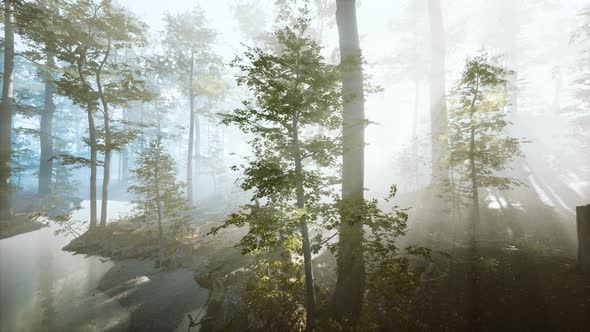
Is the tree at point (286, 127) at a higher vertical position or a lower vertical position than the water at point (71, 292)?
higher

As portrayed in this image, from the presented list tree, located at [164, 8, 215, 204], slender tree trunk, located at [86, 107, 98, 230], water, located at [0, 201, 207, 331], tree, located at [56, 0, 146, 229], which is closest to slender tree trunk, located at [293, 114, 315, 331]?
water, located at [0, 201, 207, 331]

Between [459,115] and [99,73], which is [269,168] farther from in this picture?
[99,73]

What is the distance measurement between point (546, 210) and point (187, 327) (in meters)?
19.0

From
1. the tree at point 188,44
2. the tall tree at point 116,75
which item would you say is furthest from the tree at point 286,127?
the tree at point 188,44

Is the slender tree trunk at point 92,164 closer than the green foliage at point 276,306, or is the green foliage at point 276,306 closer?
the green foliage at point 276,306

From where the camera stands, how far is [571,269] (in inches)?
243

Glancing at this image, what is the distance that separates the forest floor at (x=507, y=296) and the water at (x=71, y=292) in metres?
7.49

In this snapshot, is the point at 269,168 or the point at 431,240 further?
the point at 431,240

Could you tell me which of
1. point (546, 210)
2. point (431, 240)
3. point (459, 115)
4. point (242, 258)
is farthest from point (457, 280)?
point (546, 210)

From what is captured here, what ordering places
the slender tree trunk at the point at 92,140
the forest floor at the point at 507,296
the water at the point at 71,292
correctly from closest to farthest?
the forest floor at the point at 507,296 < the water at the point at 71,292 < the slender tree trunk at the point at 92,140

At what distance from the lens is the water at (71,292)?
8.23m

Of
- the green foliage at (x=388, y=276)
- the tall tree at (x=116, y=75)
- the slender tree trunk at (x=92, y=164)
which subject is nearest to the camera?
the green foliage at (x=388, y=276)

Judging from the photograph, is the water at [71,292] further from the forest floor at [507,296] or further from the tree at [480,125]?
the tree at [480,125]

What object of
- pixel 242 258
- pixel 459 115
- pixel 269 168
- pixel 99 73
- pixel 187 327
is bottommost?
pixel 187 327
